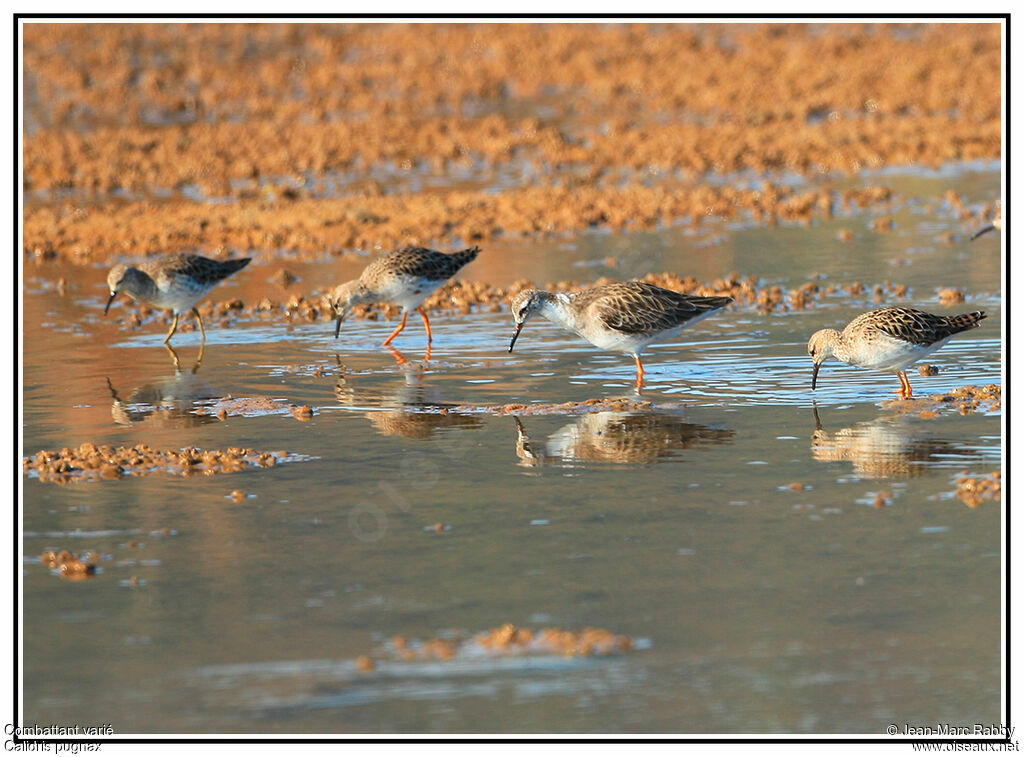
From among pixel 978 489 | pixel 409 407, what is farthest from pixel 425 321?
pixel 978 489

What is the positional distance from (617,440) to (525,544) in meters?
2.75

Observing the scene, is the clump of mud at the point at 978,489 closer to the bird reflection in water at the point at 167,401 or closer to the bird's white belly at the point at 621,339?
the bird's white belly at the point at 621,339

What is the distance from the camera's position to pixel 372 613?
336 inches

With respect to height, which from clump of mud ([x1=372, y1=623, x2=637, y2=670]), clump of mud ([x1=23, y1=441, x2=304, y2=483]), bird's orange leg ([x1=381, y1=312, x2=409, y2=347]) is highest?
bird's orange leg ([x1=381, y1=312, x2=409, y2=347])

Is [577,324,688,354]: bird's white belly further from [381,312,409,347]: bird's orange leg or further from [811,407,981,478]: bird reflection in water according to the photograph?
[381,312,409,347]: bird's orange leg

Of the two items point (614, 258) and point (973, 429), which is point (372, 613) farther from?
point (614, 258)

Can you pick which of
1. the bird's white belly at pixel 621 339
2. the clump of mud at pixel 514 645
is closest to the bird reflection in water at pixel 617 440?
the bird's white belly at pixel 621 339

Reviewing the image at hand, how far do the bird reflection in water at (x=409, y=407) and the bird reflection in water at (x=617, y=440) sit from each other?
69cm

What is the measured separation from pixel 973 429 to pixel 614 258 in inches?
406

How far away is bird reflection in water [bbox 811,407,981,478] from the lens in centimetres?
1099

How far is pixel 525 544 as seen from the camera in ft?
31.5

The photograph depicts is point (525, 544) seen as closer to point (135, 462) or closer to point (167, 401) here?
point (135, 462)

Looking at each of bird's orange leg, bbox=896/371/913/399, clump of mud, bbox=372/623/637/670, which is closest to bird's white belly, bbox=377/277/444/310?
bird's orange leg, bbox=896/371/913/399

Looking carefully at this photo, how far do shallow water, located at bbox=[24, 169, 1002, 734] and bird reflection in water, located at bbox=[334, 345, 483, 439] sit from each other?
0.17 feet
